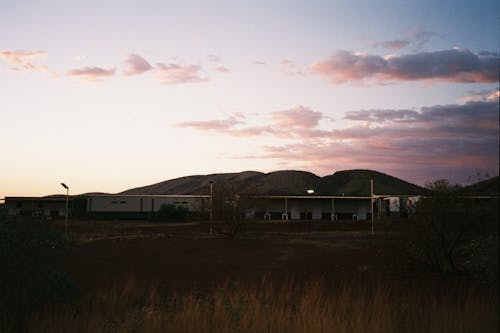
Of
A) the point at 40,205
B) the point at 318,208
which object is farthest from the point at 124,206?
the point at 318,208

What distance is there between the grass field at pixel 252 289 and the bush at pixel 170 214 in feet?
110

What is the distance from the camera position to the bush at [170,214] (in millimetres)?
76875

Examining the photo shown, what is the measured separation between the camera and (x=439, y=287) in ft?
53.2

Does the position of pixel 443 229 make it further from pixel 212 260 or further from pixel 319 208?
pixel 319 208

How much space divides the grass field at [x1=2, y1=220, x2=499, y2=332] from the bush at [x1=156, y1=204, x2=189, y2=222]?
33591mm

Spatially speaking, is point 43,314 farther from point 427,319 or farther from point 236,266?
point 236,266

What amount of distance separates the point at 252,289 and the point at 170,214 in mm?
64327

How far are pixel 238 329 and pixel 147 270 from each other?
15042 millimetres

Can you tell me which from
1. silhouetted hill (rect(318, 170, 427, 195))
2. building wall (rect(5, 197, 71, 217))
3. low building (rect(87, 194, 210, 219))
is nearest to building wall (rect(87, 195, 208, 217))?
low building (rect(87, 194, 210, 219))

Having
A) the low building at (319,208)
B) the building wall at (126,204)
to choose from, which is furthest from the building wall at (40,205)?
the low building at (319,208)

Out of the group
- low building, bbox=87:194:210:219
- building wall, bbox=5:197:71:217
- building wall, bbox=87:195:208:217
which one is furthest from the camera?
building wall, bbox=5:197:71:217

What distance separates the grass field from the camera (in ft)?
27.9

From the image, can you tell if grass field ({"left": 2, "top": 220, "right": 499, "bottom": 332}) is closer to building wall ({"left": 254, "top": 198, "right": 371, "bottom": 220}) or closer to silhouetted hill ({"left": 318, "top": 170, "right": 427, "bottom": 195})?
building wall ({"left": 254, "top": 198, "right": 371, "bottom": 220})

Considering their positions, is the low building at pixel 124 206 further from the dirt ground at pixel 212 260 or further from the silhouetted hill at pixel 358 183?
the silhouetted hill at pixel 358 183
